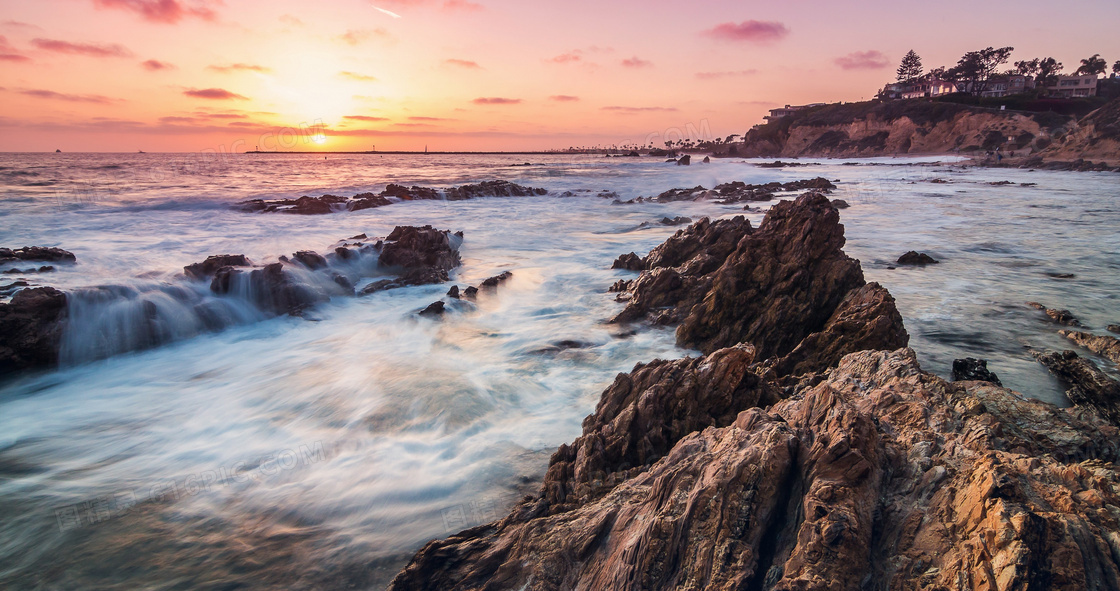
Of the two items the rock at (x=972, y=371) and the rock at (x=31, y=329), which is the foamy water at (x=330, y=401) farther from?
the rock at (x=972, y=371)

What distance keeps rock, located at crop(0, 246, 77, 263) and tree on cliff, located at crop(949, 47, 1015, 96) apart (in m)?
130

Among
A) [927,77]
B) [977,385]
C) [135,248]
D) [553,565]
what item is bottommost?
[553,565]

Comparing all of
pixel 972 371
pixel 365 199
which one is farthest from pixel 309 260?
pixel 365 199

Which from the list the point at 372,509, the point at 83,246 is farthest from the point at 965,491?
the point at 83,246

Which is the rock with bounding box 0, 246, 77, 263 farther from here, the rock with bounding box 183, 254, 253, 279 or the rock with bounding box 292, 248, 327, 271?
the rock with bounding box 292, 248, 327, 271

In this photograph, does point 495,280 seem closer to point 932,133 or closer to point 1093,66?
point 932,133

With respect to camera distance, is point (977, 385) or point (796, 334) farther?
point (796, 334)

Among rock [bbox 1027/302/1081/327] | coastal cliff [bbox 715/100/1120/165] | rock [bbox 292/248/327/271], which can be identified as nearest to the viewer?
rock [bbox 1027/302/1081/327]

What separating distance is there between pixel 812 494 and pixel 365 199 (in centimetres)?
2995

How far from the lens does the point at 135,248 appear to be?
16469mm

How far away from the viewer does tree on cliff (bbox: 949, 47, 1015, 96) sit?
95.1 meters

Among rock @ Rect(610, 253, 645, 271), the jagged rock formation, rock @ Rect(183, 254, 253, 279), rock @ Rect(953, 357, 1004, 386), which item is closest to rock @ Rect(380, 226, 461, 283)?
rock @ Rect(183, 254, 253, 279)

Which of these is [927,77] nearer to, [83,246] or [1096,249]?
[1096,249]

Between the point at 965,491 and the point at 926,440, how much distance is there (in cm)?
63
